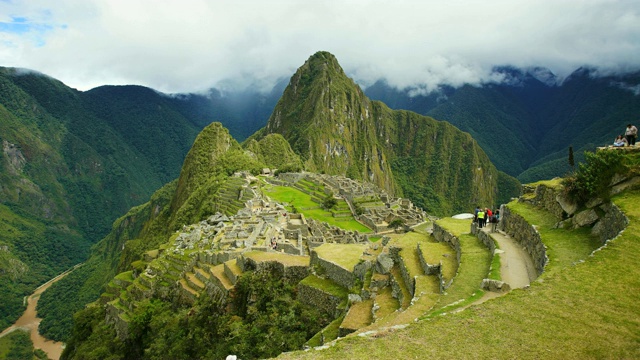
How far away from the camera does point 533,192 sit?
20.4 metres

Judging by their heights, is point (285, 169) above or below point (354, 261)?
above

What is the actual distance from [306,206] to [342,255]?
48.7 metres

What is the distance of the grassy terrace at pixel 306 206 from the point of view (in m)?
60.8

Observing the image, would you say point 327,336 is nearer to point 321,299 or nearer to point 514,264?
point 321,299

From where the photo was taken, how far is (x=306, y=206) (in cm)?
6831

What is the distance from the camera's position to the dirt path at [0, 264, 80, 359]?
74.2 m

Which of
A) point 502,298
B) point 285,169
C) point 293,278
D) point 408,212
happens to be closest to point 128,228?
point 285,169

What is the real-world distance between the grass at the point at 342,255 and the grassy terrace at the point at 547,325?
942cm

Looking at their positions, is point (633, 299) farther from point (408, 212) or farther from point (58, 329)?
point (58, 329)

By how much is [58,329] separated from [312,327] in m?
88.8

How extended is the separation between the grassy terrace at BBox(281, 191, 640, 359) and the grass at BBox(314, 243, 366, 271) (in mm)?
9418

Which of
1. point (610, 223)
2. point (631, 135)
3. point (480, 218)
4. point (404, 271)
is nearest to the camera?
point (610, 223)

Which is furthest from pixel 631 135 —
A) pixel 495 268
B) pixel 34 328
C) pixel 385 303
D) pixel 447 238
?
pixel 34 328

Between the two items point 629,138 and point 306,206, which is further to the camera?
point 306,206
